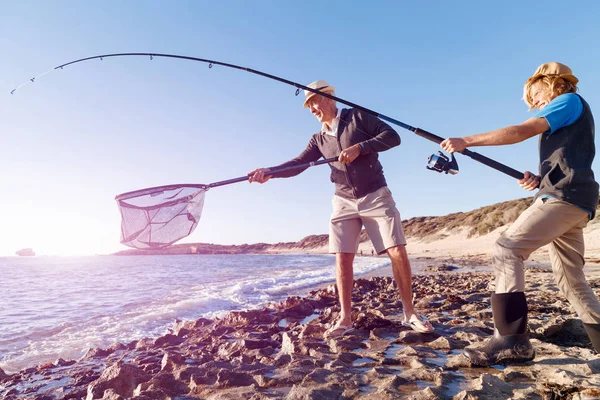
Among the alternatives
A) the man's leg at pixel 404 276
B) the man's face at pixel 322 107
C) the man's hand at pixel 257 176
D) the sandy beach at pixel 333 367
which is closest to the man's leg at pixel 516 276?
the sandy beach at pixel 333 367

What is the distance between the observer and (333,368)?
→ 9.63 feet

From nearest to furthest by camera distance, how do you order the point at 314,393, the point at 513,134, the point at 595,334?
1. the point at 314,393
2. the point at 513,134
3. the point at 595,334

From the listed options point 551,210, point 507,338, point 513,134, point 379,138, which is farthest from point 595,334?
point 379,138

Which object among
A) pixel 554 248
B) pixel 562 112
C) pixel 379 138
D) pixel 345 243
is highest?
pixel 379 138

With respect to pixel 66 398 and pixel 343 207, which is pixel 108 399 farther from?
pixel 343 207

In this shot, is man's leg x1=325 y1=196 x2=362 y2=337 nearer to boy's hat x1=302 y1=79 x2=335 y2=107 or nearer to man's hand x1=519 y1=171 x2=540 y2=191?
boy's hat x1=302 y1=79 x2=335 y2=107

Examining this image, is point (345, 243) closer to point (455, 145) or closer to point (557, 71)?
point (455, 145)

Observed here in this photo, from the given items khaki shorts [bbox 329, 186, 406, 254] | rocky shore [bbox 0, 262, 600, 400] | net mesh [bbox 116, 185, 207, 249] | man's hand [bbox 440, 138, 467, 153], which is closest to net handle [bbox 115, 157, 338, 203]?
net mesh [bbox 116, 185, 207, 249]

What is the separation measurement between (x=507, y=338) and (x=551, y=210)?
3.25 ft

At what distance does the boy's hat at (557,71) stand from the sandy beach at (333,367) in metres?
1.99

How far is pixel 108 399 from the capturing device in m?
2.65

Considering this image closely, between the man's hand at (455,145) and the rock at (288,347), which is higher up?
the man's hand at (455,145)

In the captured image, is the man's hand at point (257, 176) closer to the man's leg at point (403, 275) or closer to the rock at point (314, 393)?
the man's leg at point (403, 275)

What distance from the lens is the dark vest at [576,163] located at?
2.77 m
